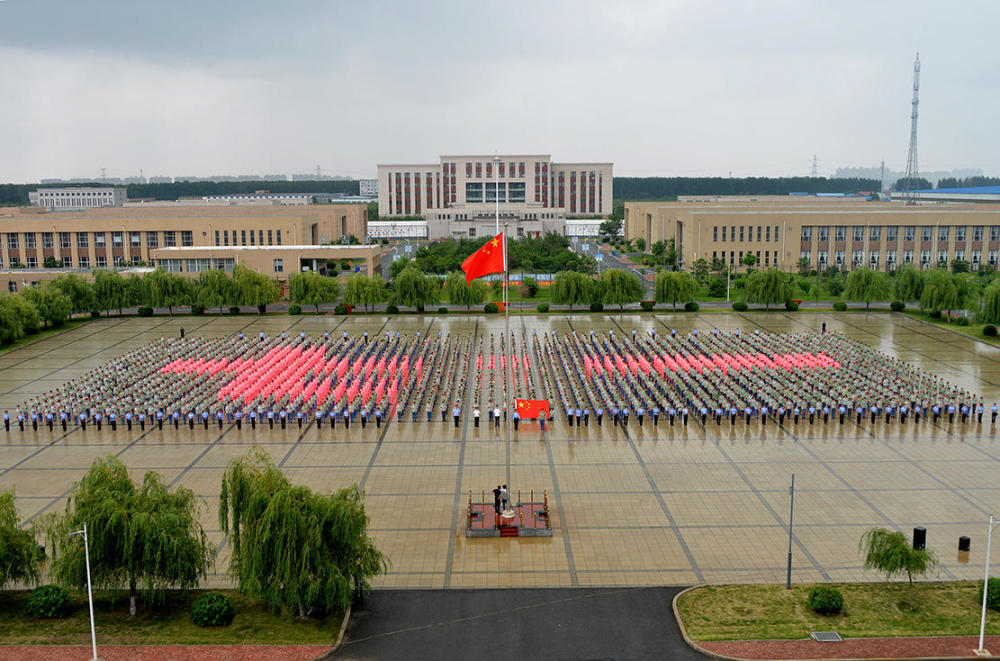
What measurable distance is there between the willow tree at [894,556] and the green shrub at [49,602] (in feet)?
50.1

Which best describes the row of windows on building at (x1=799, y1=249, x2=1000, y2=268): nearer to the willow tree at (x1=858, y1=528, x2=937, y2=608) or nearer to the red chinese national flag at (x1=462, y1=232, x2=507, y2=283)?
the red chinese national flag at (x1=462, y1=232, x2=507, y2=283)

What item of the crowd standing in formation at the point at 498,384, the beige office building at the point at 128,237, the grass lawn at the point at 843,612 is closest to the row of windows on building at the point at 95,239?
the beige office building at the point at 128,237

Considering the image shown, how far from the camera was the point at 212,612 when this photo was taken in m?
15.5

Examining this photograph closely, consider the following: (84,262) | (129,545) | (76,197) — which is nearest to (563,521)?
(129,545)

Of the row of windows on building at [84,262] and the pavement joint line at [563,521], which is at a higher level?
the row of windows on building at [84,262]

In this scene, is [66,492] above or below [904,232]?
below

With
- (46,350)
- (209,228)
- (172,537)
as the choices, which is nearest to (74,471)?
(172,537)

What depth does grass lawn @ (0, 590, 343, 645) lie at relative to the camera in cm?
1516

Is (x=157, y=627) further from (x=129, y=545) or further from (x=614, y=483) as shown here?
(x=614, y=483)

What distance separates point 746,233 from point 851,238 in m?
7.91

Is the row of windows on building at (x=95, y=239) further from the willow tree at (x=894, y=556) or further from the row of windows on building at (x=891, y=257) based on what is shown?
the willow tree at (x=894, y=556)

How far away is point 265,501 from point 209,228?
183 feet

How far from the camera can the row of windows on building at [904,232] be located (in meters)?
65.6

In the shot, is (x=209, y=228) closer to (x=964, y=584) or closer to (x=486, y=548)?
(x=486, y=548)
